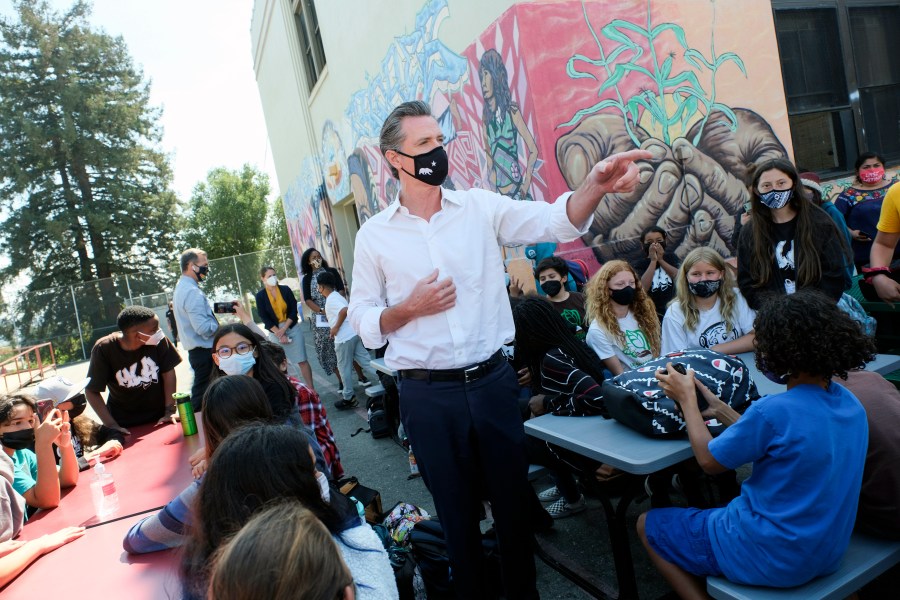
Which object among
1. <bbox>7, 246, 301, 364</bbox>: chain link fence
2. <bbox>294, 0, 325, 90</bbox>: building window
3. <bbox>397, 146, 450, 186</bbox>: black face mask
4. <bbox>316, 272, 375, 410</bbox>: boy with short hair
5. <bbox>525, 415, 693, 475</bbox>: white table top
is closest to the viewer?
<bbox>525, 415, 693, 475</bbox>: white table top

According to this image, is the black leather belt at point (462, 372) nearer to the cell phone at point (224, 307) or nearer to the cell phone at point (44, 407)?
the cell phone at point (44, 407)

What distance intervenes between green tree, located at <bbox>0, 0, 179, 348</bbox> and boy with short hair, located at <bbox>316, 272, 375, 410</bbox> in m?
20.9

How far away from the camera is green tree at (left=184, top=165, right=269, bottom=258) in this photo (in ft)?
124

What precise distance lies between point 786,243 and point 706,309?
57 cm

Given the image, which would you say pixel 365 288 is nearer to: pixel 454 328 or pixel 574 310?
pixel 454 328

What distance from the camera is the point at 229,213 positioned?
38281 mm

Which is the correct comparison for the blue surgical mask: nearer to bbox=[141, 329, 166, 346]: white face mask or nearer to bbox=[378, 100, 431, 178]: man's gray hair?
bbox=[378, 100, 431, 178]: man's gray hair

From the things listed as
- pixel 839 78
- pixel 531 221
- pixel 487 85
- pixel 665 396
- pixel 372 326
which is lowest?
pixel 665 396

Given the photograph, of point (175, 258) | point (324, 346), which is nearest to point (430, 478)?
point (324, 346)

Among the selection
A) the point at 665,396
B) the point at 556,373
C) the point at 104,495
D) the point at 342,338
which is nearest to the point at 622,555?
the point at 665,396

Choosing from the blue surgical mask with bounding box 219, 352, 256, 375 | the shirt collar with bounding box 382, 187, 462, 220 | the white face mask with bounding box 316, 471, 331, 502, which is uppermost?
the shirt collar with bounding box 382, 187, 462, 220

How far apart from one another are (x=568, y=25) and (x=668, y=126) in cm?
131

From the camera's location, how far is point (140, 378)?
473 cm

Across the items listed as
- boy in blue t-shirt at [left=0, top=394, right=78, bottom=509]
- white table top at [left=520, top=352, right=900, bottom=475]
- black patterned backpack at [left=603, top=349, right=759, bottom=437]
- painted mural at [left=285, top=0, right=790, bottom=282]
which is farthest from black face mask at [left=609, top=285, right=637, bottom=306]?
boy in blue t-shirt at [left=0, top=394, right=78, bottom=509]
